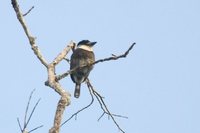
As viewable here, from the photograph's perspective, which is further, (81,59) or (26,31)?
(81,59)

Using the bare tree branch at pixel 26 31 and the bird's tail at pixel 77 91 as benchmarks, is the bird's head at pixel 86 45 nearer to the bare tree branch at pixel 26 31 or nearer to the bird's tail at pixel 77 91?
the bird's tail at pixel 77 91

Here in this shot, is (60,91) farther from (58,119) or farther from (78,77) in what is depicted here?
(78,77)

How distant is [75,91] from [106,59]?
2.81 metres

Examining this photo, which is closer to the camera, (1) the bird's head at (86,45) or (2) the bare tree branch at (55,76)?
(2) the bare tree branch at (55,76)

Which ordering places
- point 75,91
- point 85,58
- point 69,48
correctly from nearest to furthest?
point 69,48, point 75,91, point 85,58

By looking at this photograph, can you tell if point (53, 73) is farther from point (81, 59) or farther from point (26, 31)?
point (81, 59)

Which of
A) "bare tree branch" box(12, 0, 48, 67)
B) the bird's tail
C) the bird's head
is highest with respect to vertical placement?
"bare tree branch" box(12, 0, 48, 67)

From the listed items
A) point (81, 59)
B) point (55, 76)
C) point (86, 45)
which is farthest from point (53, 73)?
point (86, 45)

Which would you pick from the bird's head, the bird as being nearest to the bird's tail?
the bird

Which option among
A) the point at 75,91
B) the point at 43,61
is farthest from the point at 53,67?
the point at 75,91

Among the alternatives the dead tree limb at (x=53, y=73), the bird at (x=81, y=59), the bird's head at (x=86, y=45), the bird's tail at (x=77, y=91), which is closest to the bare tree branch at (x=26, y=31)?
the dead tree limb at (x=53, y=73)

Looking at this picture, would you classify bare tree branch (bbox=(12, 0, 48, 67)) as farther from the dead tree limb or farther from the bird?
the bird

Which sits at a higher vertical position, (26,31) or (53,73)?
(26,31)

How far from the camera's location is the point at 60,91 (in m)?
4.30
